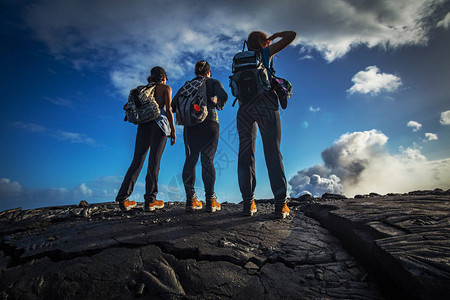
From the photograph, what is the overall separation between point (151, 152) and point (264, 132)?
7.85 feet

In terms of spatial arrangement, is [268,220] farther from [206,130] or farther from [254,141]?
[206,130]

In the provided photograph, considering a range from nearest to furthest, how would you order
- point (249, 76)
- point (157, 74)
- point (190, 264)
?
1. point (190, 264)
2. point (249, 76)
3. point (157, 74)

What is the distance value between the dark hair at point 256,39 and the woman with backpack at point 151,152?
1991mm

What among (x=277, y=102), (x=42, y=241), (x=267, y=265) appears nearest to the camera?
(x=267, y=265)

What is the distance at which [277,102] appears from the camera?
3533 millimetres

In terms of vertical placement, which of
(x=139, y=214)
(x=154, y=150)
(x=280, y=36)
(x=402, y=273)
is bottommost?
(x=402, y=273)

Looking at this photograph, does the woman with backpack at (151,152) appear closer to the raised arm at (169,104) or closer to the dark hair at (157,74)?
the raised arm at (169,104)

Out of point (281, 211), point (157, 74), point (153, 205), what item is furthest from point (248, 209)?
point (157, 74)

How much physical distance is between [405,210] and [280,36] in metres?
3.38

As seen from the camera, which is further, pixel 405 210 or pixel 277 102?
pixel 277 102

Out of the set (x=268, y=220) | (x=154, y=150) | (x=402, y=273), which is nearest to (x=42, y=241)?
(x=154, y=150)

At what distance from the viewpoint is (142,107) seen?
418cm

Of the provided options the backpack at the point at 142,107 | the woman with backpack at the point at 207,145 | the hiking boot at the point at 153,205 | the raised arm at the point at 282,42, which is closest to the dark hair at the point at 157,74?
the backpack at the point at 142,107

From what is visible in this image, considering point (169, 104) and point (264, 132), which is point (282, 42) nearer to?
point (264, 132)
